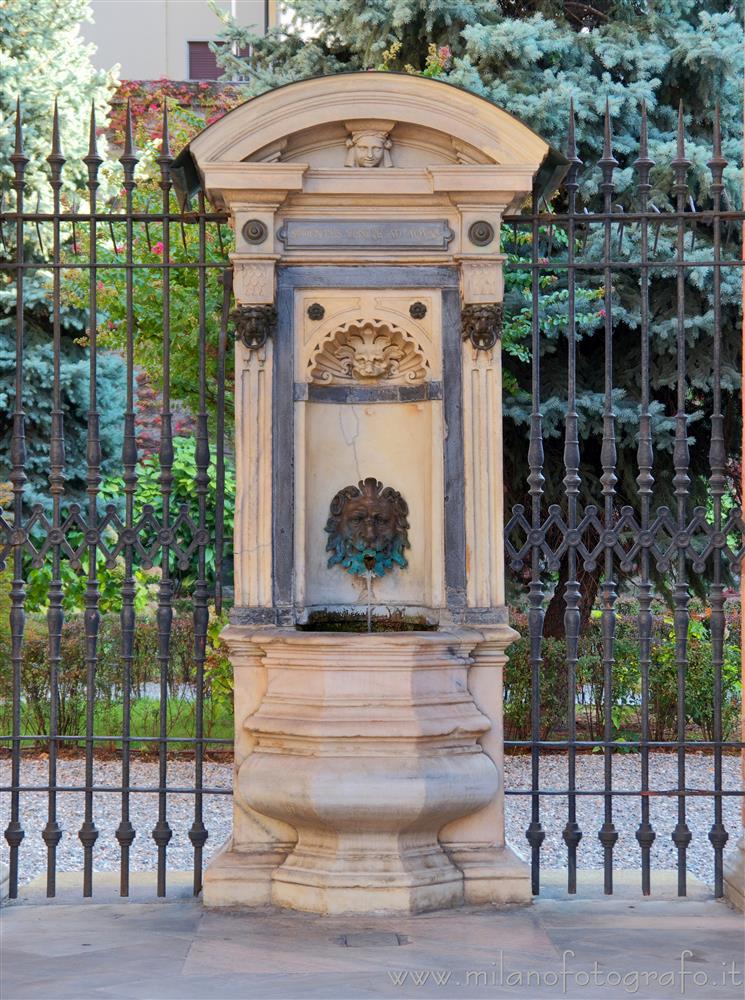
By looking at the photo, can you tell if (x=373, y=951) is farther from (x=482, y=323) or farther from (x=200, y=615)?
(x=482, y=323)

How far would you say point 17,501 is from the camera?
5465 millimetres

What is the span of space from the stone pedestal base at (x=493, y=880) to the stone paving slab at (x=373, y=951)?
7 centimetres

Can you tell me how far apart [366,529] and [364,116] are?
172 cm

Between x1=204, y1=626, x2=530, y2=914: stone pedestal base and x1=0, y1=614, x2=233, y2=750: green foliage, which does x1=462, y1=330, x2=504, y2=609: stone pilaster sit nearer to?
x1=204, y1=626, x2=530, y2=914: stone pedestal base

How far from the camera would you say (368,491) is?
5.69 metres

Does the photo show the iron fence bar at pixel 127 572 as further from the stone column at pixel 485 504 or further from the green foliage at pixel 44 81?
the green foliage at pixel 44 81

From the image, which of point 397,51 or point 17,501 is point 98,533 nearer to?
point 17,501

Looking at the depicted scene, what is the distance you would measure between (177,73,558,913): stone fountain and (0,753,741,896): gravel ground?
7.31ft

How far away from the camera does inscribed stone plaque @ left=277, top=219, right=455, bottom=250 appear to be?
5.52 meters

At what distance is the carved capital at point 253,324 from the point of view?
541 cm

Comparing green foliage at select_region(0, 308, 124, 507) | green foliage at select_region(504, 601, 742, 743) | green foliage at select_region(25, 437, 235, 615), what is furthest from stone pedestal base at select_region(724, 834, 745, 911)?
green foliage at select_region(0, 308, 124, 507)

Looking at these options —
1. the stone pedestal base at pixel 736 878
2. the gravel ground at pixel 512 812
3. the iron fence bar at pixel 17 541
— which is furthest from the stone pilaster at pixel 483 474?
the gravel ground at pixel 512 812

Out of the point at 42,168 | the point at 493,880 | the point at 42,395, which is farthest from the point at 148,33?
the point at 493,880

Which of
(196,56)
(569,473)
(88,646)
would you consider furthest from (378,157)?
(196,56)
